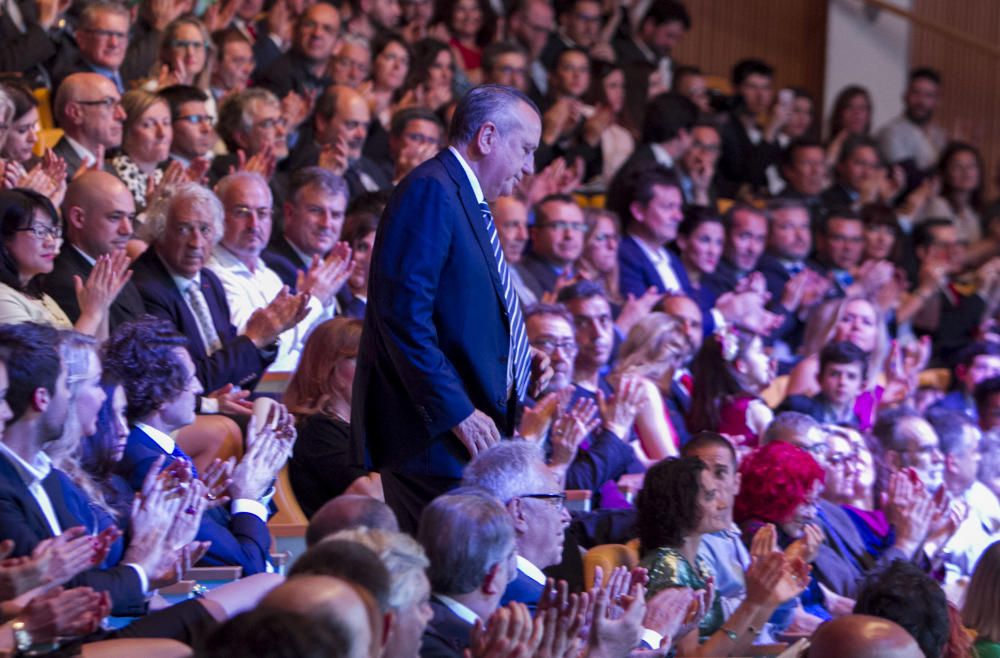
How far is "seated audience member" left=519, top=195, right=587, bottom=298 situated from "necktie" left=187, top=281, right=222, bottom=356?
153cm

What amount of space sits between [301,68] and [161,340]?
3.50m

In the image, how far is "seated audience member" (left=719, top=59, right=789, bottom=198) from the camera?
26.2 ft

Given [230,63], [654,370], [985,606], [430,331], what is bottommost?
[985,606]

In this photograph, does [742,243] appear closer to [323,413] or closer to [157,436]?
[323,413]

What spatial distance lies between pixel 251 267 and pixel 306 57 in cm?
201

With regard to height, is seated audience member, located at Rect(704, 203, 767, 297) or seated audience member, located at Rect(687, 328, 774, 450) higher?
seated audience member, located at Rect(704, 203, 767, 297)

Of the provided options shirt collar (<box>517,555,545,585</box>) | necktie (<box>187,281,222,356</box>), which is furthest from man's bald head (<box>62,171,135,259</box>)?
shirt collar (<box>517,555,545,585</box>)

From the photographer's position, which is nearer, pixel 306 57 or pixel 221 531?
pixel 221 531

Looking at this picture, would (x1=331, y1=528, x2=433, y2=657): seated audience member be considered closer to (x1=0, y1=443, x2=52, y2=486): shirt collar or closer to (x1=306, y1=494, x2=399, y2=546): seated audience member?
(x1=306, y1=494, x2=399, y2=546): seated audience member

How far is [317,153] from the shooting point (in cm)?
577

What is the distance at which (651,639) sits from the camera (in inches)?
112

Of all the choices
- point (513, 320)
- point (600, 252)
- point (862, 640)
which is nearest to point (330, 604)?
point (862, 640)

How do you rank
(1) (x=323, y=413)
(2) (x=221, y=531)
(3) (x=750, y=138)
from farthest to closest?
(3) (x=750, y=138) → (1) (x=323, y=413) → (2) (x=221, y=531)

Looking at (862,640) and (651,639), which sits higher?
(862,640)
